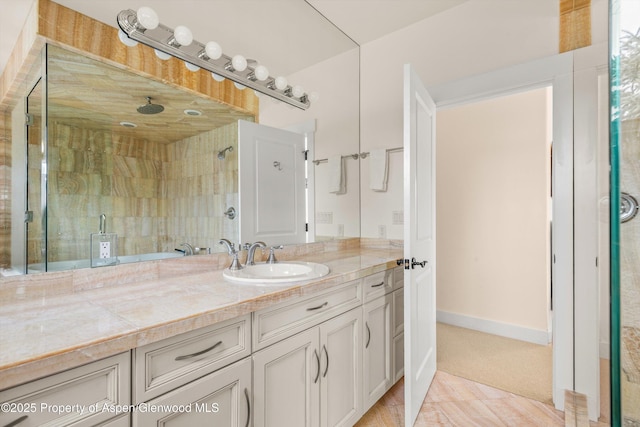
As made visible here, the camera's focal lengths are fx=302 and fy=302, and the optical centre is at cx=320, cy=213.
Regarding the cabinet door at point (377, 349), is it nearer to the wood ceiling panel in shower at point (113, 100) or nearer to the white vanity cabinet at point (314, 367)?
the white vanity cabinet at point (314, 367)

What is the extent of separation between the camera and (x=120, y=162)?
3.95ft

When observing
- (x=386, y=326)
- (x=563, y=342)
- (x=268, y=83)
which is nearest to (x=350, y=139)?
(x=268, y=83)

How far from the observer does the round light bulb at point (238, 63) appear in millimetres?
1553

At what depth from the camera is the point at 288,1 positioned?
2061mm

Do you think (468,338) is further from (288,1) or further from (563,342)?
(288,1)

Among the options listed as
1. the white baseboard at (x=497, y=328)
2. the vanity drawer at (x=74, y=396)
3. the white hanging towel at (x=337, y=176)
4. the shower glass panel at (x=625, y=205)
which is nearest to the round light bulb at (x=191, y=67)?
the white hanging towel at (x=337, y=176)

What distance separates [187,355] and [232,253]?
733 mm

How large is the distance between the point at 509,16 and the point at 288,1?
143cm

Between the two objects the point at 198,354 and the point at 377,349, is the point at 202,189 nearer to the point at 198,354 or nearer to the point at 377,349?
the point at 198,354

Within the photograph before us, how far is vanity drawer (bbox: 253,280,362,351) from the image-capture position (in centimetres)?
105

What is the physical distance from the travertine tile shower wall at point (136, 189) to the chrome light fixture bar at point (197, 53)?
299mm

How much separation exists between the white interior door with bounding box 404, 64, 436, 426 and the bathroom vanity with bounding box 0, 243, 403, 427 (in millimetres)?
206

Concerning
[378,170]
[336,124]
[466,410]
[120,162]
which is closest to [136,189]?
[120,162]

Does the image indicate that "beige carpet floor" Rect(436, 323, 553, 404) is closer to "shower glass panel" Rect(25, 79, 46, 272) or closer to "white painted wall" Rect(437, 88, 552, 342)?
"white painted wall" Rect(437, 88, 552, 342)
